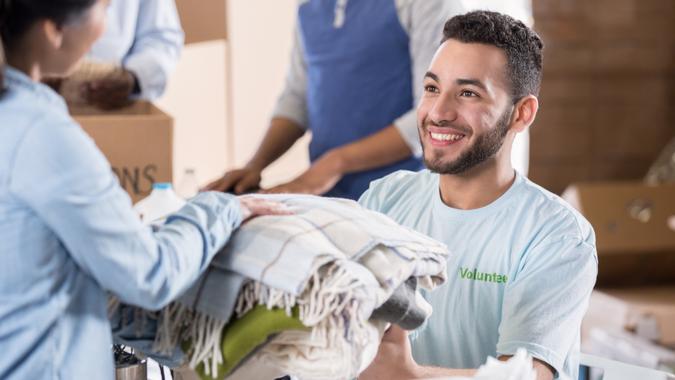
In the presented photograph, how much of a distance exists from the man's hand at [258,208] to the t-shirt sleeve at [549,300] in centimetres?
37

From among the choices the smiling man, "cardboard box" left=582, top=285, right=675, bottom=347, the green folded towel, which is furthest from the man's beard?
"cardboard box" left=582, top=285, right=675, bottom=347

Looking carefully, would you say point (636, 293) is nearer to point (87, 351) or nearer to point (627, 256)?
point (627, 256)

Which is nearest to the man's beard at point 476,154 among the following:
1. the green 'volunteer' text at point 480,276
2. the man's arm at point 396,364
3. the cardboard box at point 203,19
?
the green 'volunteer' text at point 480,276

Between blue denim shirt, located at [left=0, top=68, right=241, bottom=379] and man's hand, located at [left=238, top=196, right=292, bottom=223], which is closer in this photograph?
blue denim shirt, located at [left=0, top=68, right=241, bottom=379]

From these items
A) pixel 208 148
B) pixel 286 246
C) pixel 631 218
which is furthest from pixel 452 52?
pixel 208 148

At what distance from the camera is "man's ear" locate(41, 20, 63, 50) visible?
96cm

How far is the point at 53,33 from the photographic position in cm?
96

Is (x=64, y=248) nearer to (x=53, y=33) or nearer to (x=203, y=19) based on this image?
(x=53, y=33)

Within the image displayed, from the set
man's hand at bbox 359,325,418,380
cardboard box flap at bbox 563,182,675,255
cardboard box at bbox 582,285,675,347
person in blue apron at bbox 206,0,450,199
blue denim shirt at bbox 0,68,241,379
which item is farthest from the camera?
cardboard box flap at bbox 563,182,675,255

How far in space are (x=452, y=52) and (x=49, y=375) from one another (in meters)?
0.75

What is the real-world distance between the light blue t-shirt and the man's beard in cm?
6

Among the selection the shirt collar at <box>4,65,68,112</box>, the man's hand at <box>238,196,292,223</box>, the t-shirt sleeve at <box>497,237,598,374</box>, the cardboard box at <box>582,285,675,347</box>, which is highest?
the shirt collar at <box>4,65,68,112</box>

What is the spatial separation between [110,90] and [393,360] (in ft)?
3.37

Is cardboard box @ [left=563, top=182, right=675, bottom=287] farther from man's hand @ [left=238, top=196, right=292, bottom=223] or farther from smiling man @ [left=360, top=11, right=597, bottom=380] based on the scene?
man's hand @ [left=238, top=196, right=292, bottom=223]
